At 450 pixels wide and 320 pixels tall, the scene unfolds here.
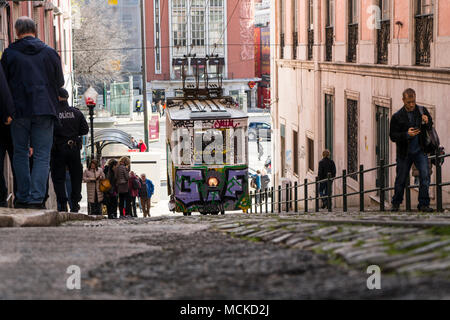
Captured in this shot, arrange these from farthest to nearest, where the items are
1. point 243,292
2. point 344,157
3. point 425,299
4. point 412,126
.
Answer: point 344,157, point 412,126, point 243,292, point 425,299

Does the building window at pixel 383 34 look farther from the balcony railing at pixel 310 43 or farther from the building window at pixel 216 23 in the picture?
the building window at pixel 216 23

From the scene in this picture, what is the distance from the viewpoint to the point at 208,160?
22.0 metres

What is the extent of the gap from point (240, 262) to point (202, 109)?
17512mm

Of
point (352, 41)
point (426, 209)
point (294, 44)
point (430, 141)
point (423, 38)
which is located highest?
point (294, 44)

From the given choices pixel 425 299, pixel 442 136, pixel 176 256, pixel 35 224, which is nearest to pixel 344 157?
pixel 442 136

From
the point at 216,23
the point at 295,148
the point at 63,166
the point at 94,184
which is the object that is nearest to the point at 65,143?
the point at 63,166

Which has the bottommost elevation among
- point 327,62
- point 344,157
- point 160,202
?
point 160,202

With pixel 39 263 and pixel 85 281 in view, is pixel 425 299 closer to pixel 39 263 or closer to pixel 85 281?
pixel 85 281

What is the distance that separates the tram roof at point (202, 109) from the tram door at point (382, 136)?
3.68 metres

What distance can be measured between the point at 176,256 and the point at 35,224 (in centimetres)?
291

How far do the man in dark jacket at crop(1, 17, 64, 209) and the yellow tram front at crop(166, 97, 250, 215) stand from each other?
43.7 feet

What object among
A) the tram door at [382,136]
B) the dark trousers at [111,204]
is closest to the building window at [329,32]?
the tram door at [382,136]

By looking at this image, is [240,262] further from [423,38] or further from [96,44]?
[96,44]
